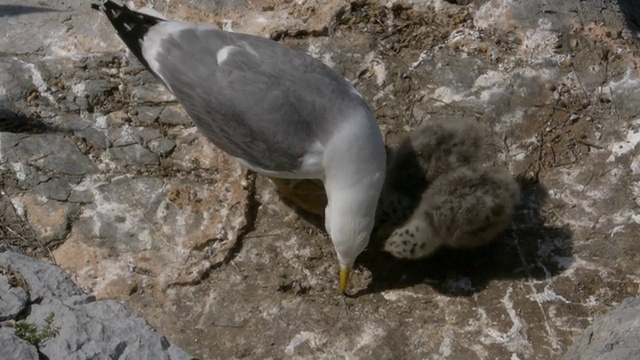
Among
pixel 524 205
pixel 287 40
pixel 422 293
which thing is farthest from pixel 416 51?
pixel 422 293

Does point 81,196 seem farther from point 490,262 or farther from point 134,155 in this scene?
point 490,262

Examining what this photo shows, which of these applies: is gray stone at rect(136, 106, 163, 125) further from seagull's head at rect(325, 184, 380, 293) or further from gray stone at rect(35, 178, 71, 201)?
seagull's head at rect(325, 184, 380, 293)

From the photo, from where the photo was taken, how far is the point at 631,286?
18.5 ft

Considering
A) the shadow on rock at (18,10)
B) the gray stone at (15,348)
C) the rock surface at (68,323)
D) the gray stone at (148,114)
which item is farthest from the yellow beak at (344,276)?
the shadow on rock at (18,10)

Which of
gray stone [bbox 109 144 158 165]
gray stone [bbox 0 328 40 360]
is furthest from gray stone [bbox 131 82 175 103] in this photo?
gray stone [bbox 0 328 40 360]

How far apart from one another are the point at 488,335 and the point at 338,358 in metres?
0.83

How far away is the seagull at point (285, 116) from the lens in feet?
18.0

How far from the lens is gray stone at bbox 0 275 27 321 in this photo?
453 centimetres

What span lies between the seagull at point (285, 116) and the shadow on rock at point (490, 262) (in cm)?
33

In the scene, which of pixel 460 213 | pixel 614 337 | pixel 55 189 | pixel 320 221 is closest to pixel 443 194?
pixel 460 213

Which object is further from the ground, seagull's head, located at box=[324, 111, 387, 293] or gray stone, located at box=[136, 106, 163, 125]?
seagull's head, located at box=[324, 111, 387, 293]

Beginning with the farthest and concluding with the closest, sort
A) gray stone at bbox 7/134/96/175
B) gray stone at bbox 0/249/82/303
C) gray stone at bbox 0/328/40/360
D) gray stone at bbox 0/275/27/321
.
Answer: gray stone at bbox 7/134/96/175, gray stone at bbox 0/249/82/303, gray stone at bbox 0/275/27/321, gray stone at bbox 0/328/40/360

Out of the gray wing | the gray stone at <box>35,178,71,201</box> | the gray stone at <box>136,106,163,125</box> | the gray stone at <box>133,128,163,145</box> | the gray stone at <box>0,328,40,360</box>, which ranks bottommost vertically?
the gray stone at <box>35,178,71,201</box>

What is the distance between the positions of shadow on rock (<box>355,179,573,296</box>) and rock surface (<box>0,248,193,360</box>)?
1617mm
